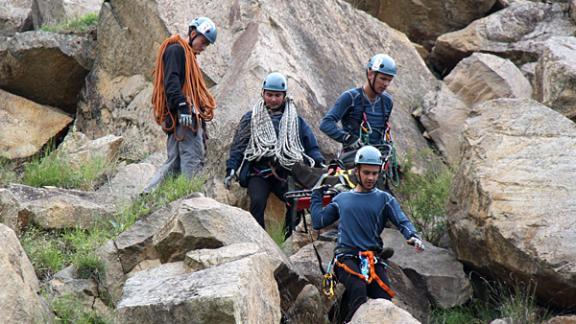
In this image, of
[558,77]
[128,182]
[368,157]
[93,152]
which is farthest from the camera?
[558,77]

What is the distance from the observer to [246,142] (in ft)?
31.9

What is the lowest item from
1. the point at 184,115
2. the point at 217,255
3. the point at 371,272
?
the point at 371,272

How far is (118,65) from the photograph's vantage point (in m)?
13.8

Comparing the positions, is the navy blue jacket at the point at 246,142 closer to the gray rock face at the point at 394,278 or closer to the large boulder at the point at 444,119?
the gray rock face at the point at 394,278

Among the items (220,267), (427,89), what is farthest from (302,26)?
(220,267)

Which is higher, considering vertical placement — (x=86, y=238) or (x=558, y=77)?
(x=558, y=77)

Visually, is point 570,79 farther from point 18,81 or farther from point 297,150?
point 18,81

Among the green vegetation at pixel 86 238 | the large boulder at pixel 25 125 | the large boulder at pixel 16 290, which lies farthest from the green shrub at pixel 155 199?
the large boulder at pixel 25 125

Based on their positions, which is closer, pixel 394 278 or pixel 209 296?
pixel 209 296

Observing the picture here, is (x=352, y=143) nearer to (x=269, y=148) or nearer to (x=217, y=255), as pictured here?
(x=269, y=148)

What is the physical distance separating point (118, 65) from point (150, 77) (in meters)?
0.60

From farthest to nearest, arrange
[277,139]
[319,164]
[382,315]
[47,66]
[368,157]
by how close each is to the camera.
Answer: [47,66], [319,164], [277,139], [368,157], [382,315]

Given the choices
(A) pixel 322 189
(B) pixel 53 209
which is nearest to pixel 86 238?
(B) pixel 53 209

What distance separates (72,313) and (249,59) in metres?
5.15
